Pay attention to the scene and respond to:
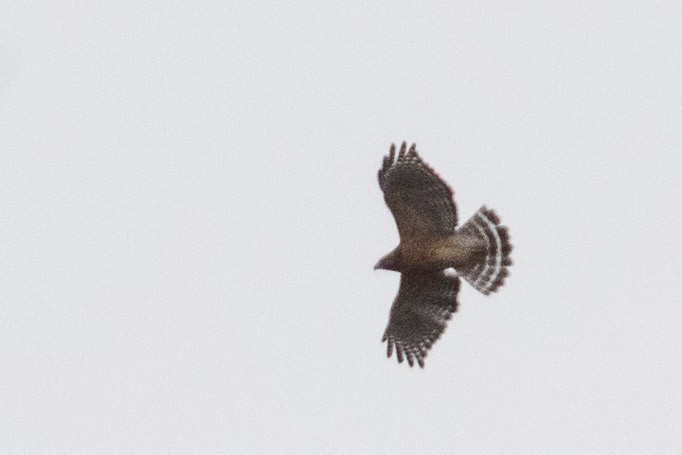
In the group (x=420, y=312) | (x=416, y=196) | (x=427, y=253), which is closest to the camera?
(x=416, y=196)

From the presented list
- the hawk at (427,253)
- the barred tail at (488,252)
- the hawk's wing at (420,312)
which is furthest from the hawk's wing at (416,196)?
the hawk's wing at (420,312)

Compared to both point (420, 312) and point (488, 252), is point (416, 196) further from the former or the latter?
point (420, 312)

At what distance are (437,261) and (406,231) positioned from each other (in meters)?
0.59

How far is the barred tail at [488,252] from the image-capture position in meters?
16.7

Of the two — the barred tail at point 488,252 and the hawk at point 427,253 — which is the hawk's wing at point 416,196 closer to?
the hawk at point 427,253

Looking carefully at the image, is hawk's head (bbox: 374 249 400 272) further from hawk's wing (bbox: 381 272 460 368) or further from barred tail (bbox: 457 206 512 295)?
barred tail (bbox: 457 206 512 295)

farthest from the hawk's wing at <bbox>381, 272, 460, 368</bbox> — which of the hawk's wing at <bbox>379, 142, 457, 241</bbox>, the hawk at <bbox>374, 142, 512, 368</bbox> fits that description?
the hawk's wing at <bbox>379, 142, 457, 241</bbox>

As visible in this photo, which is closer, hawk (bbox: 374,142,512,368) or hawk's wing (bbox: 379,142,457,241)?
hawk's wing (bbox: 379,142,457,241)

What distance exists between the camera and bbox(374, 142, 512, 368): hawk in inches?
641

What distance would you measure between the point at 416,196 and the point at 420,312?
6.28 feet

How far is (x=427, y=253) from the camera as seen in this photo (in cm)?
1659

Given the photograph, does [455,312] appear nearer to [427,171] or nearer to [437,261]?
[437,261]

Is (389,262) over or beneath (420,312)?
over

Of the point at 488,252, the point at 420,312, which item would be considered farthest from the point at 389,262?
the point at 488,252
